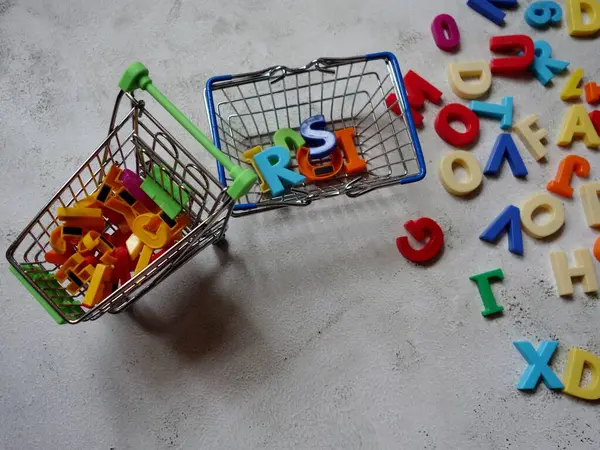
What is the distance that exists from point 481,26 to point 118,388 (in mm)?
1141

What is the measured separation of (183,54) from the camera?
1.26 m

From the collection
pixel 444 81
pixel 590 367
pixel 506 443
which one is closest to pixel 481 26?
pixel 444 81

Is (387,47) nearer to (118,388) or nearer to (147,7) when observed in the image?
(147,7)

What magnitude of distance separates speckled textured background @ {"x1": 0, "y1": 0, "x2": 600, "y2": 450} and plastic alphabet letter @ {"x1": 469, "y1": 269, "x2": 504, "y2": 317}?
2 centimetres

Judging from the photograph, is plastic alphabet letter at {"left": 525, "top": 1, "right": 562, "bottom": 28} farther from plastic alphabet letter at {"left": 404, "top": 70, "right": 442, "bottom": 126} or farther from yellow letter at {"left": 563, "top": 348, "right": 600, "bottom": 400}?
yellow letter at {"left": 563, "top": 348, "right": 600, "bottom": 400}

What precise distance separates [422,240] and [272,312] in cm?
35

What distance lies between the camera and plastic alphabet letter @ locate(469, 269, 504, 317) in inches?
43.6

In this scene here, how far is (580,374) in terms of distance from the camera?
1.09 m

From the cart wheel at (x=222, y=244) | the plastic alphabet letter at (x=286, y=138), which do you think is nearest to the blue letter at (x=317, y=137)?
the plastic alphabet letter at (x=286, y=138)

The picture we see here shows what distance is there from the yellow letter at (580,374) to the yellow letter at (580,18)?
0.75 m

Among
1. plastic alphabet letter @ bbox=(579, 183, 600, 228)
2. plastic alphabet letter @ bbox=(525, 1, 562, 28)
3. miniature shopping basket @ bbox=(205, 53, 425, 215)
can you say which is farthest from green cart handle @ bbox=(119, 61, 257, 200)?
plastic alphabet letter @ bbox=(525, 1, 562, 28)

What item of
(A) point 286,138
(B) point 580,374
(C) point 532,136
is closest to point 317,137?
(A) point 286,138

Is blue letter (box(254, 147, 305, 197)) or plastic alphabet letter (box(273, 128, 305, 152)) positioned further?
plastic alphabet letter (box(273, 128, 305, 152))

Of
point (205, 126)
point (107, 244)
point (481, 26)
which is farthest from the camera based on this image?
point (481, 26)
